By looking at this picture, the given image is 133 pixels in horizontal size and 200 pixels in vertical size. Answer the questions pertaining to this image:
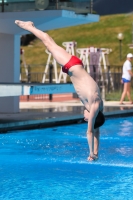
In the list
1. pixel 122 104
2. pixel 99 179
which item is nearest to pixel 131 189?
pixel 99 179

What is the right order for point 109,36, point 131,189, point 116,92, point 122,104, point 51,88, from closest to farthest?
point 131,189
point 51,88
point 122,104
point 116,92
point 109,36

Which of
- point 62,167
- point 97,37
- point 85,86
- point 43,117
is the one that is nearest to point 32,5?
point 43,117

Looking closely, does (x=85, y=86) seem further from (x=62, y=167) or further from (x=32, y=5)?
(x=32, y=5)

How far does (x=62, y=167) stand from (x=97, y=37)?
131 feet

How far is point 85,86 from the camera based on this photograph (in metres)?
8.65

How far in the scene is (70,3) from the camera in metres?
18.2

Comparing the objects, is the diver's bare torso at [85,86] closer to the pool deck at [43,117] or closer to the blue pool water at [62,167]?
the blue pool water at [62,167]

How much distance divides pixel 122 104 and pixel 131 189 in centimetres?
1466

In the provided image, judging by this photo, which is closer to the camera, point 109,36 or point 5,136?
point 5,136

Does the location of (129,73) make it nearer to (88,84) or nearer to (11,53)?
(11,53)

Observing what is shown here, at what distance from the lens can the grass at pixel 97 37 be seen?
4650 centimetres

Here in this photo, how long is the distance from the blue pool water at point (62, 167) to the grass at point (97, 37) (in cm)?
3127

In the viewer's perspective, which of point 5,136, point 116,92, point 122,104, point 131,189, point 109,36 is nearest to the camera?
point 131,189

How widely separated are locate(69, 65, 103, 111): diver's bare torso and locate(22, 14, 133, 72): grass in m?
35.8
